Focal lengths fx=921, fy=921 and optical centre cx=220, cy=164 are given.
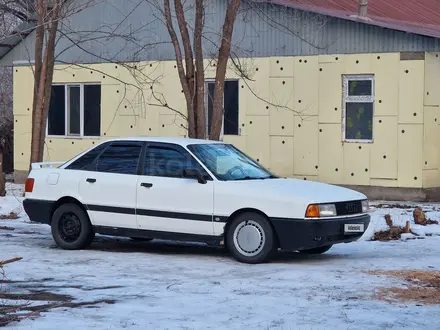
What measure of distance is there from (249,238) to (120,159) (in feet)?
7.45

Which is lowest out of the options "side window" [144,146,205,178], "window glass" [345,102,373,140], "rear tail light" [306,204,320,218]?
"rear tail light" [306,204,320,218]

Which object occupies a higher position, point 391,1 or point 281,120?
point 391,1

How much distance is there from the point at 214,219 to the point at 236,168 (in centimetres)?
97

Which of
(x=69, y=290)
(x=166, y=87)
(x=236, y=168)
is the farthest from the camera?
(x=166, y=87)

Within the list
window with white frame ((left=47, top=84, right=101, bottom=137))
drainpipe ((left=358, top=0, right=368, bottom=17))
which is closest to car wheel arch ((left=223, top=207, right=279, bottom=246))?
drainpipe ((left=358, top=0, right=368, bottom=17))

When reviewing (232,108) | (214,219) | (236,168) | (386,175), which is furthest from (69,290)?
(232,108)

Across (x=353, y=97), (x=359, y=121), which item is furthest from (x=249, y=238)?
(x=353, y=97)

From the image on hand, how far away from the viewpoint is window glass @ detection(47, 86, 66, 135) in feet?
81.6

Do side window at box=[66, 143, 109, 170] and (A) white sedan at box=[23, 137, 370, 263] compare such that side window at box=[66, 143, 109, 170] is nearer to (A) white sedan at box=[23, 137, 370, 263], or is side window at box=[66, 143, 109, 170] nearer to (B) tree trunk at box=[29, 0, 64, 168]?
(A) white sedan at box=[23, 137, 370, 263]

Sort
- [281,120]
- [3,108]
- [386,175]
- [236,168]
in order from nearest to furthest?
[236,168], [386,175], [281,120], [3,108]

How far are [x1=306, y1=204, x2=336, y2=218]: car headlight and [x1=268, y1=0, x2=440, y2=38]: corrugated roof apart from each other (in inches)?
341

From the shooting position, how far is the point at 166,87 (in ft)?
74.7

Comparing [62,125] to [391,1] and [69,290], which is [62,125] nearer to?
[391,1]

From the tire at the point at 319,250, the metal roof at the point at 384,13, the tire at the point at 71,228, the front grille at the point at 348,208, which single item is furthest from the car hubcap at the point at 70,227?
the metal roof at the point at 384,13
